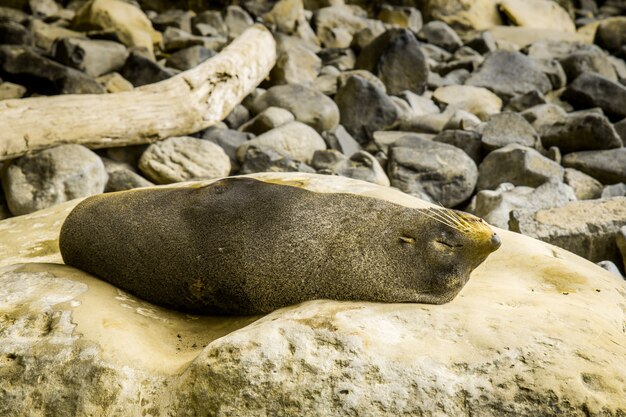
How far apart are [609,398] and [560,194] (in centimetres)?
415

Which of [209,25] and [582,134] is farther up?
Answer: [582,134]

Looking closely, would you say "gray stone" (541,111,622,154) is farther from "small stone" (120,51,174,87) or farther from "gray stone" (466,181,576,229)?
"small stone" (120,51,174,87)

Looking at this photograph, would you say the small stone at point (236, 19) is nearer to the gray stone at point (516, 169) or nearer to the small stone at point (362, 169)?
the small stone at point (362, 169)

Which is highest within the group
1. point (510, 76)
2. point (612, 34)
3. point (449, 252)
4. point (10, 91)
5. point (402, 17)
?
point (449, 252)

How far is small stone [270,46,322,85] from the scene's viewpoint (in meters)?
9.41

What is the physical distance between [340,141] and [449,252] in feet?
15.5

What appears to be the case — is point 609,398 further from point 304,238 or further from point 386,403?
point 304,238

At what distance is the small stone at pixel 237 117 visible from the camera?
810 cm

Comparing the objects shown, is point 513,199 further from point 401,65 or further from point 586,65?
point 586,65

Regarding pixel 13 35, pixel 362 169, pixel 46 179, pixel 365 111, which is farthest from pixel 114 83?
pixel 362 169

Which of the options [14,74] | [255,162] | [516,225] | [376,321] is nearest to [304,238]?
[376,321]

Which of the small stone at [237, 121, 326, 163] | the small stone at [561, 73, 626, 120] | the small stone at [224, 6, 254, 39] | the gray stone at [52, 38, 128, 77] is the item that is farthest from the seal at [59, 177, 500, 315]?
the small stone at [224, 6, 254, 39]

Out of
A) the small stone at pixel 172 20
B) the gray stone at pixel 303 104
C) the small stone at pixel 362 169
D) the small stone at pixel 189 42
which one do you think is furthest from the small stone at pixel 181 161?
the small stone at pixel 172 20

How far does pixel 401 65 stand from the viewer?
9.93 metres
